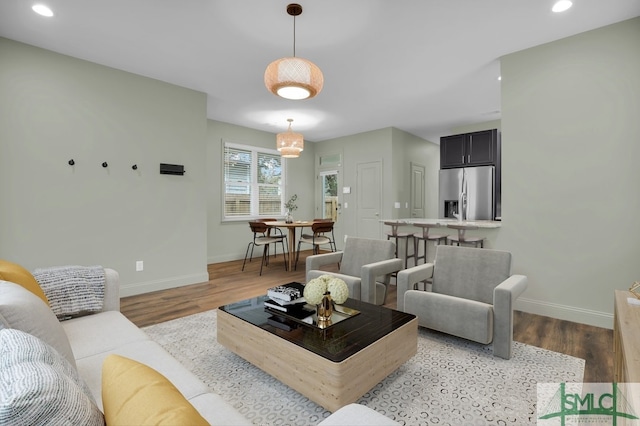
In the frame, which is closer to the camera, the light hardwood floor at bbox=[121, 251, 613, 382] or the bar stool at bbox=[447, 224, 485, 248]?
the light hardwood floor at bbox=[121, 251, 613, 382]

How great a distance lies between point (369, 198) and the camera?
270 inches

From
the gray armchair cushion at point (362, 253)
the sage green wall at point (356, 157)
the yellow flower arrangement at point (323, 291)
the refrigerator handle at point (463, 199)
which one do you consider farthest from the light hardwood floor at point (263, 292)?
the sage green wall at point (356, 157)

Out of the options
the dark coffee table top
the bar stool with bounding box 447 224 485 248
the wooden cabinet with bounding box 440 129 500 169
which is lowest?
the dark coffee table top

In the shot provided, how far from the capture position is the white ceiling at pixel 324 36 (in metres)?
2.57

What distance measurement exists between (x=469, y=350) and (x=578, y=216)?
72.3 inches

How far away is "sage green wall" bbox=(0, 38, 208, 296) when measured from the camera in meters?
3.11

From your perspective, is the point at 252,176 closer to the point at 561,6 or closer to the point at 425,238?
the point at 425,238

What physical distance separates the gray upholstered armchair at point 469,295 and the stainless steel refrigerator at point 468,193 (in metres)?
2.67

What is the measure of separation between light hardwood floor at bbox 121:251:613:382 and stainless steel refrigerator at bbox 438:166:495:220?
217cm

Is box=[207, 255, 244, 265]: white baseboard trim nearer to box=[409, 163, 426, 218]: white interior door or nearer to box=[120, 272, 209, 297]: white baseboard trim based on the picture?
box=[120, 272, 209, 297]: white baseboard trim

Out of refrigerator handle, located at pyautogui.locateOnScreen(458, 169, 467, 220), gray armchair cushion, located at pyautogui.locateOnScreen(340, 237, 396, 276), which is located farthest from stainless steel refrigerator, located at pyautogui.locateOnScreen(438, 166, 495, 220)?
gray armchair cushion, located at pyautogui.locateOnScreen(340, 237, 396, 276)

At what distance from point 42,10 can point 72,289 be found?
2.42m

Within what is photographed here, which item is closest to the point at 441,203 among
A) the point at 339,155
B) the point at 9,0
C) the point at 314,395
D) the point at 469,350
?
the point at 339,155

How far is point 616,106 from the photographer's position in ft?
9.34
